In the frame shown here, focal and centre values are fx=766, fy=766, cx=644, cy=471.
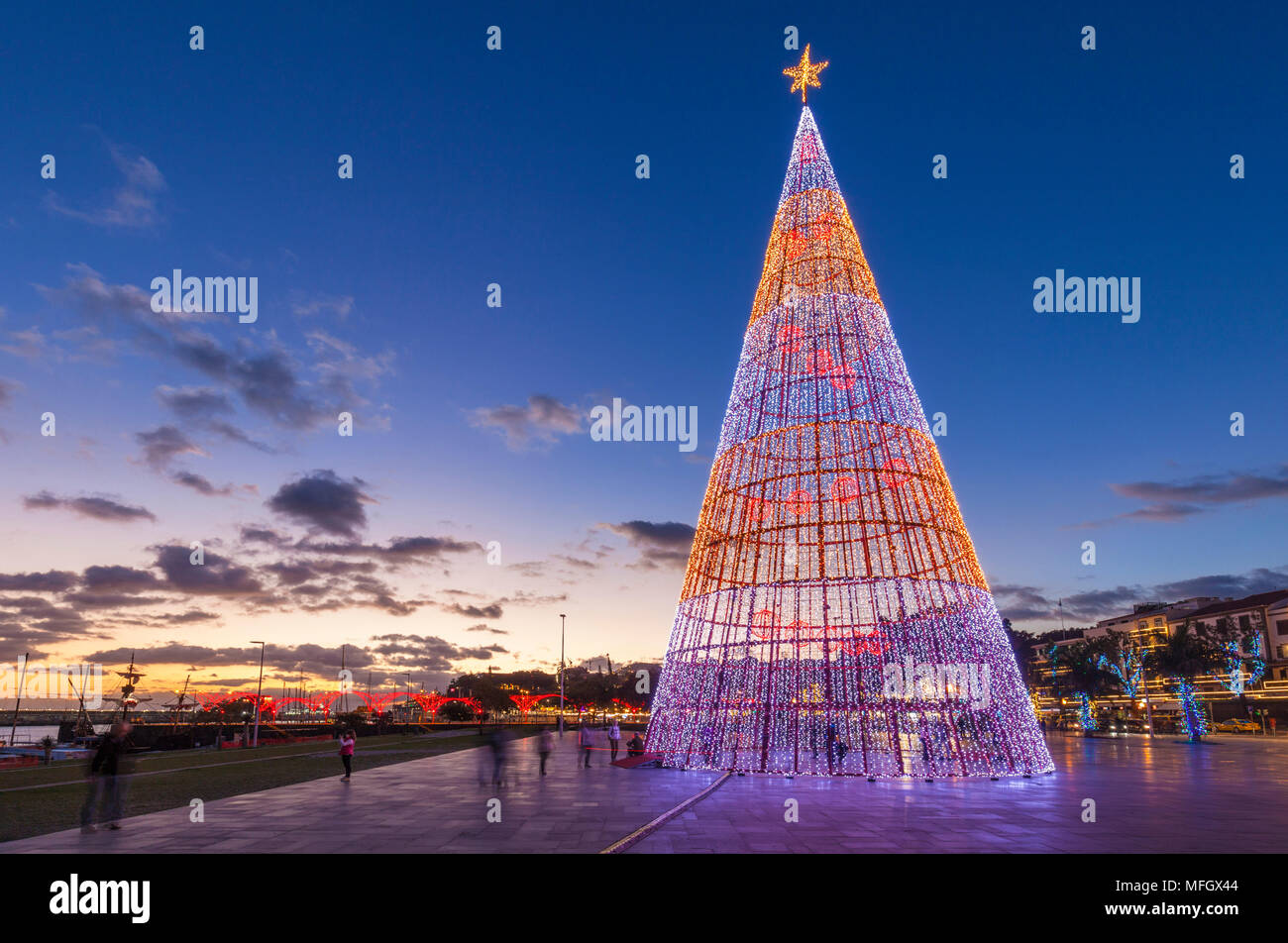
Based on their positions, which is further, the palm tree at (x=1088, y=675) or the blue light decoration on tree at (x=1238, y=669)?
the palm tree at (x=1088, y=675)

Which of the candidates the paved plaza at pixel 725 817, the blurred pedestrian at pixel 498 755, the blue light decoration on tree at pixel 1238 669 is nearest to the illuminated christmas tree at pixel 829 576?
the paved plaza at pixel 725 817

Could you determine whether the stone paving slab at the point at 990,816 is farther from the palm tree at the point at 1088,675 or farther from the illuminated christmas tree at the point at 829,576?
the palm tree at the point at 1088,675

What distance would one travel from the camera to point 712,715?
18797mm

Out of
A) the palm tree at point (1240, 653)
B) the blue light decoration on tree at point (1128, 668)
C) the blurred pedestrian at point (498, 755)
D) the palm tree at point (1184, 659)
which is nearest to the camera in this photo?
the blurred pedestrian at point (498, 755)

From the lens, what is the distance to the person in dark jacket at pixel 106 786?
11.2 metres

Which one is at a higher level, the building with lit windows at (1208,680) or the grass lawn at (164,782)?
the grass lawn at (164,782)

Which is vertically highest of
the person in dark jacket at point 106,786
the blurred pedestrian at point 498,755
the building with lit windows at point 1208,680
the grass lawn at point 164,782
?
the person in dark jacket at point 106,786

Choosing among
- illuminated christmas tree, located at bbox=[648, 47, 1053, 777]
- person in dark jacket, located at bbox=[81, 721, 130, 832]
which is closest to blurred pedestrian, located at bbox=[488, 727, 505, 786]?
illuminated christmas tree, located at bbox=[648, 47, 1053, 777]

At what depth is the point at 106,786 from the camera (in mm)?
11281

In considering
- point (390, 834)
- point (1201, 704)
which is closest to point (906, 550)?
point (390, 834)

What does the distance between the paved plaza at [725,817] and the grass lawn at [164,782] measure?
119 cm

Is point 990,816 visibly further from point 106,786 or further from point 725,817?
point 106,786

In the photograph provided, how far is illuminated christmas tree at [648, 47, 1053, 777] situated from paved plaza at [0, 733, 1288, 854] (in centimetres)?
116
